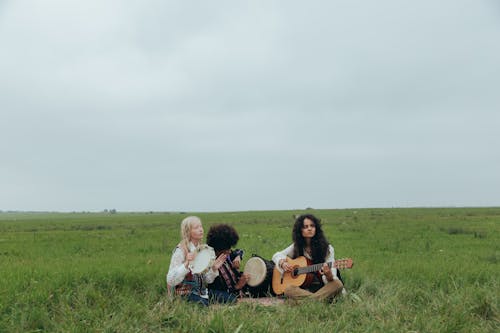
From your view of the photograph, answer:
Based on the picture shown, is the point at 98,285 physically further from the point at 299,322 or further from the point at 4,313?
the point at 299,322

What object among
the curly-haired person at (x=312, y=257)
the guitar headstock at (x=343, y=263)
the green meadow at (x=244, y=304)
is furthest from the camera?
the curly-haired person at (x=312, y=257)

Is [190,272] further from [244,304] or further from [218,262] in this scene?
[244,304]

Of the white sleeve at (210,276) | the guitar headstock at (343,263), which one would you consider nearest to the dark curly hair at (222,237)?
the white sleeve at (210,276)

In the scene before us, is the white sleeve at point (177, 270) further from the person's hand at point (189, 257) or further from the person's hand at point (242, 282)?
the person's hand at point (242, 282)

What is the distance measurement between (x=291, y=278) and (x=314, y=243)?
2.15 ft

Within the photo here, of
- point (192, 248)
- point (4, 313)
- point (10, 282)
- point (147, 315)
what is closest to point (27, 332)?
point (4, 313)

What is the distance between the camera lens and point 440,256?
10.6 m

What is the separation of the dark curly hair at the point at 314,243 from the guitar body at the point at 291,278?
0.50ft

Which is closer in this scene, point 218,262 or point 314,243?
point 218,262

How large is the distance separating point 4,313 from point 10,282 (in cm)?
98

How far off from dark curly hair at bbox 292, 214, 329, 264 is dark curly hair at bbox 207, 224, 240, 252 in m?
1.00

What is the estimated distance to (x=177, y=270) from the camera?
6047 millimetres

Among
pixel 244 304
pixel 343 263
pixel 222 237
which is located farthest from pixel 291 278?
pixel 222 237

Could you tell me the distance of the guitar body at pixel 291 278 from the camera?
265 inches
